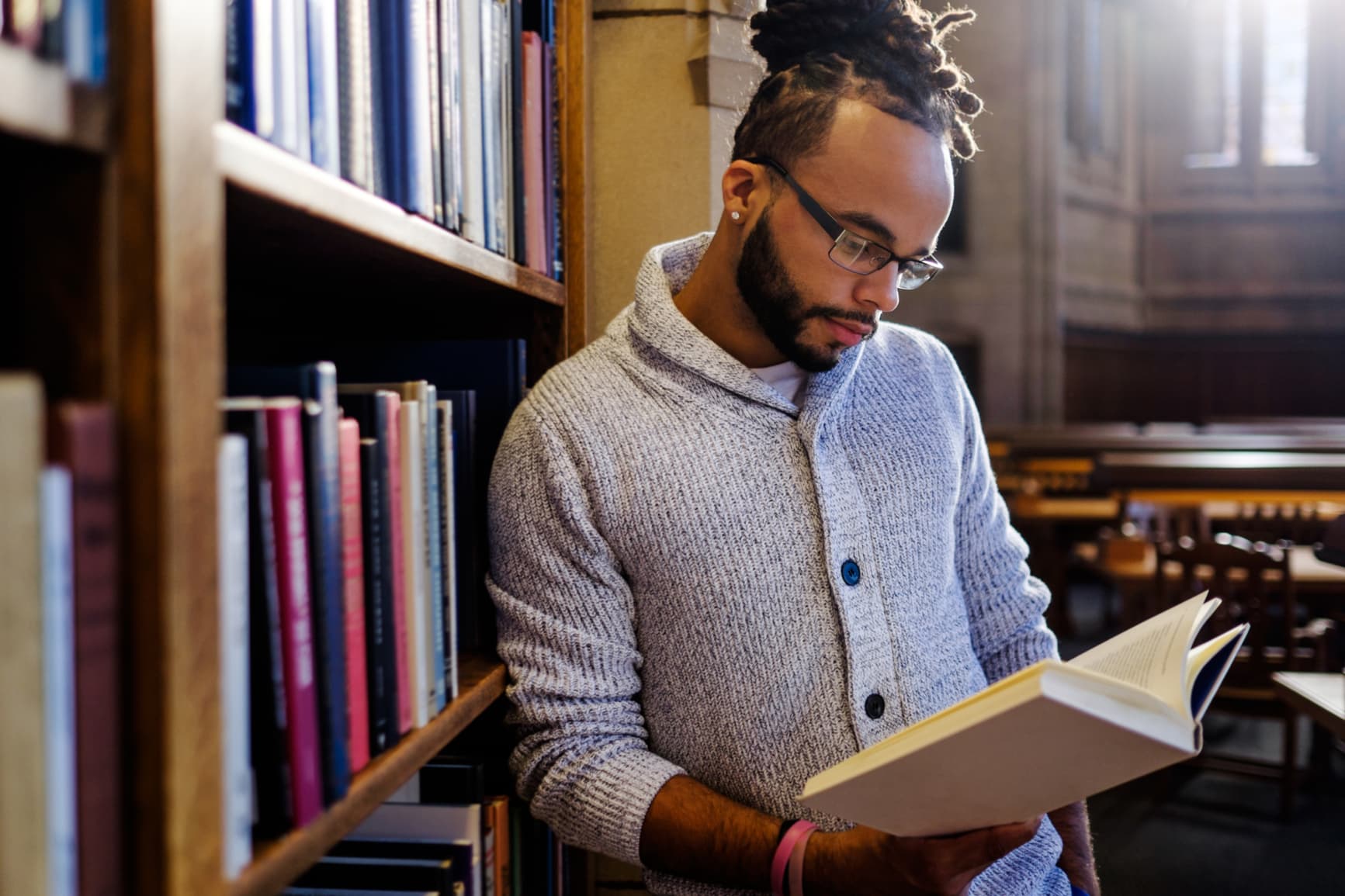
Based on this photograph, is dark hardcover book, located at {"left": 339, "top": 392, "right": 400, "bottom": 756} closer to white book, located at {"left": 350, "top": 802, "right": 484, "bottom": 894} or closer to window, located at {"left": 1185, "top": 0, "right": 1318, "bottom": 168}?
white book, located at {"left": 350, "top": 802, "right": 484, "bottom": 894}

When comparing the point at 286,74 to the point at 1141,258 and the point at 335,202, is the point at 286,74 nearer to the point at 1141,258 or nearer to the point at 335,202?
the point at 335,202

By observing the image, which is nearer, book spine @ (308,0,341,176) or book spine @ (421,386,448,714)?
book spine @ (308,0,341,176)

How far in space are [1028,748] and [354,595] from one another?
0.52 metres

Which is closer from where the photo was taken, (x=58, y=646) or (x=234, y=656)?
(x=58, y=646)

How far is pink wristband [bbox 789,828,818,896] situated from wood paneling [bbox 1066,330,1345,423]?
456 inches

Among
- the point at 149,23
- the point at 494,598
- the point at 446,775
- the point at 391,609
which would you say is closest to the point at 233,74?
the point at 149,23

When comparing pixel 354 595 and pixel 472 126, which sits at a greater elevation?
pixel 472 126

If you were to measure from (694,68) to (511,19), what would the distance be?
50 cm

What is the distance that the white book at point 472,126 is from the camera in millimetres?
1069

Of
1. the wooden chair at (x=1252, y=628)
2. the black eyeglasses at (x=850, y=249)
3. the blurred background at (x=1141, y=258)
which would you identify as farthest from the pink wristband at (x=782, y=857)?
the blurred background at (x=1141, y=258)

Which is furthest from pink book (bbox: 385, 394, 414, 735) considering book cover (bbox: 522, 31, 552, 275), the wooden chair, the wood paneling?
the wood paneling

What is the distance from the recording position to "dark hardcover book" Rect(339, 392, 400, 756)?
0.82 metres

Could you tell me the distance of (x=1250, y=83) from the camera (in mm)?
11703

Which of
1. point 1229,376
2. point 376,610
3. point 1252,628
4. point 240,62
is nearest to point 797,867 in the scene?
point 376,610
